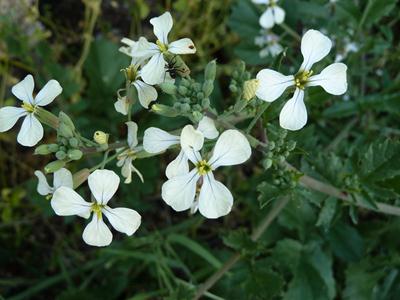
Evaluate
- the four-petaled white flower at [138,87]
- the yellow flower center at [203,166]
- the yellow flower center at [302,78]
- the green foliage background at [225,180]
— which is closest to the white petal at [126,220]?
the yellow flower center at [203,166]

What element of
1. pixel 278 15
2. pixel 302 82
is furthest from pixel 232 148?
pixel 278 15

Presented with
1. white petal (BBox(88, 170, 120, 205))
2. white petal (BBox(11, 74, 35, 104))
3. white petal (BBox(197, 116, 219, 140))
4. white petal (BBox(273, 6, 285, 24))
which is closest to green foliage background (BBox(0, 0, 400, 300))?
white petal (BBox(273, 6, 285, 24))

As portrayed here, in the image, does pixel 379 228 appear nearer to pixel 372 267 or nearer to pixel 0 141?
pixel 372 267

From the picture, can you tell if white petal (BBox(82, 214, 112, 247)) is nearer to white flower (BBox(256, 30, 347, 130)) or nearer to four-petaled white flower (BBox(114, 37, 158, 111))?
four-petaled white flower (BBox(114, 37, 158, 111))

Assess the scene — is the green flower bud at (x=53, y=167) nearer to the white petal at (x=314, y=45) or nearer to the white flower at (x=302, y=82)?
the white flower at (x=302, y=82)

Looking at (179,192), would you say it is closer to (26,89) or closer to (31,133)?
(31,133)

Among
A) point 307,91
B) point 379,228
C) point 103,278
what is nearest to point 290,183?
point 307,91
